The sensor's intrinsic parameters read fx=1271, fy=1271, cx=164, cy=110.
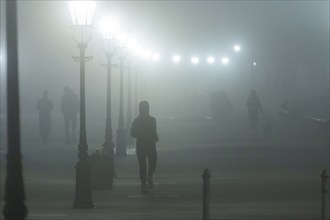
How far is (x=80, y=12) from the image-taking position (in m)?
22.2

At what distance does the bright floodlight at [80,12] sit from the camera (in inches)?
874

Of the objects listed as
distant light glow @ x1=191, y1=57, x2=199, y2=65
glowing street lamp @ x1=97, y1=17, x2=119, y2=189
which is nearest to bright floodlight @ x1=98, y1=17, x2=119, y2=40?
glowing street lamp @ x1=97, y1=17, x2=119, y2=189

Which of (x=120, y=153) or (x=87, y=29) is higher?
(x=87, y=29)

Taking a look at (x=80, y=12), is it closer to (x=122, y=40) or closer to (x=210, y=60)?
(x=122, y=40)

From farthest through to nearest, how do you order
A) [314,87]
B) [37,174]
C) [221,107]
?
[314,87] → [221,107] → [37,174]

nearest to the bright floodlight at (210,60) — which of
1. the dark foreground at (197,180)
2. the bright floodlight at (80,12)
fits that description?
the dark foreground at (197,180)

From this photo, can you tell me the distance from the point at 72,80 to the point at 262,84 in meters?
A: 19.6

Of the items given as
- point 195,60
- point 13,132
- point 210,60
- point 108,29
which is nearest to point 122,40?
point 108,29

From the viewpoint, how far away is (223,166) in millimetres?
31484

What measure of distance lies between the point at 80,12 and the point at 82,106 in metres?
2.01

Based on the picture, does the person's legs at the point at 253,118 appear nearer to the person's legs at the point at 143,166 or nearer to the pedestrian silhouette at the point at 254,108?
the pedestrian silhouette at the point at 254,108

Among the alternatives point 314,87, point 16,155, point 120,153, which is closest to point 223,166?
point 120,153

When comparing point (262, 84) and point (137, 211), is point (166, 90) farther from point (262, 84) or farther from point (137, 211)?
point (137, 211)

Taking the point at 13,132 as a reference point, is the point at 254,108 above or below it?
below
